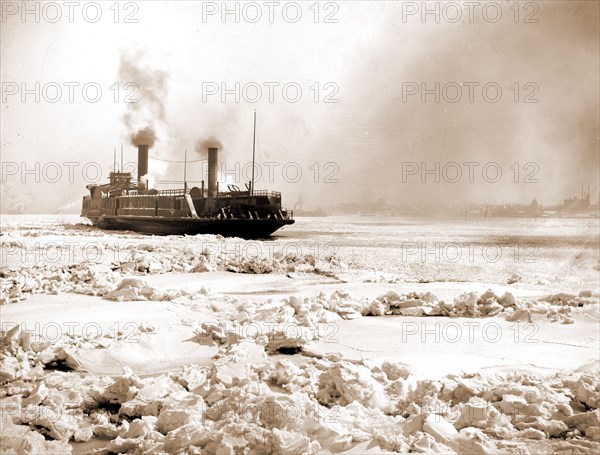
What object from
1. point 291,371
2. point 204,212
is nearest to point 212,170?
point 204,212

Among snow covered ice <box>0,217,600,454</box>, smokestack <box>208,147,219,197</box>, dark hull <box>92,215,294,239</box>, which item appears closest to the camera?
snow covered ice <box>0,217,600,454</box>

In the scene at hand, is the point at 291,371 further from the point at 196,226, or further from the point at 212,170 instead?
the point at 212,170

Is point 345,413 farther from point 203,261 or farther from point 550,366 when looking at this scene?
point 203,261

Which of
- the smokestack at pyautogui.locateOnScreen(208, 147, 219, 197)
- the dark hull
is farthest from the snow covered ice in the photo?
the smokestack at pyautogui.locateOnScreen(208, 147, 219, 197)

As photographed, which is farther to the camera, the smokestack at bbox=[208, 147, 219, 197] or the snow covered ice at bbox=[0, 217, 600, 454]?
the smokestack at bbox=[208, 147, 219, 197]

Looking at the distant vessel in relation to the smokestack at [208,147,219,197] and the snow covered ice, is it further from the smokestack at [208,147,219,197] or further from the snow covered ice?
the snow covered ice

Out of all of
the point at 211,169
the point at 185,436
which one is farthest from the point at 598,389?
the point at 211,169
